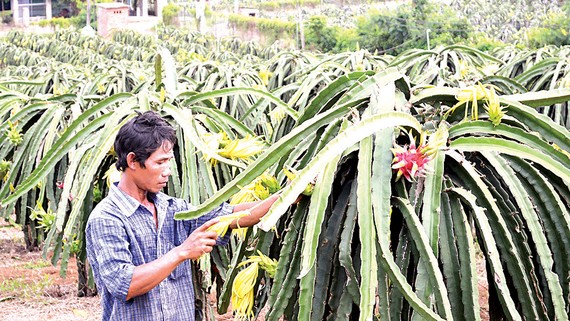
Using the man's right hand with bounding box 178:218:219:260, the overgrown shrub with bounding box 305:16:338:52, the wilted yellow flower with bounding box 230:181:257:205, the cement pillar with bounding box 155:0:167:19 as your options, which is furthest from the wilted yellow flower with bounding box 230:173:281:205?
the cement pillar with bounding box 155:0:167:19

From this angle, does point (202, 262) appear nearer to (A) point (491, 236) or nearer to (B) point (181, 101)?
(B) point (181, 101)

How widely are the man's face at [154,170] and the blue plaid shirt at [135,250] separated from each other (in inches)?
2.4

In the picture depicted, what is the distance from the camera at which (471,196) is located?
188cm

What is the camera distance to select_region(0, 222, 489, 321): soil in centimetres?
473

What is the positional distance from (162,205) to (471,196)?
990mm

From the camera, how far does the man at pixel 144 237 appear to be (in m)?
2.17

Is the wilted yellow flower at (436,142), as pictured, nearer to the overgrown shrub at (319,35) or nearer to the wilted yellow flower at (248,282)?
the wilted yellow flower at (248,282)

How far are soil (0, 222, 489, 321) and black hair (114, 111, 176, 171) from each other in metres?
2.47

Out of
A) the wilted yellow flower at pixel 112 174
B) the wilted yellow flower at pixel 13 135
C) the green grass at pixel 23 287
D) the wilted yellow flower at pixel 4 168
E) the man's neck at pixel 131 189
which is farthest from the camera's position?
the green grass at pixel 23 287

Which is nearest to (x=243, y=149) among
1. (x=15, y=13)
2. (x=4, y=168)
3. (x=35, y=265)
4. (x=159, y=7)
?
(x=4, y=168)

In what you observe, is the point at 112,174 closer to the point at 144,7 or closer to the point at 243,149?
the point at 243,149

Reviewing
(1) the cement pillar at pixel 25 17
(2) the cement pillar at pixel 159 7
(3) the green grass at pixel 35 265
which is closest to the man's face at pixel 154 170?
(3) the green grass at pixel 35 265

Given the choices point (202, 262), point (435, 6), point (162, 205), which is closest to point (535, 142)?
point (162, 205)

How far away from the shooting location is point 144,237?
2.36 m
